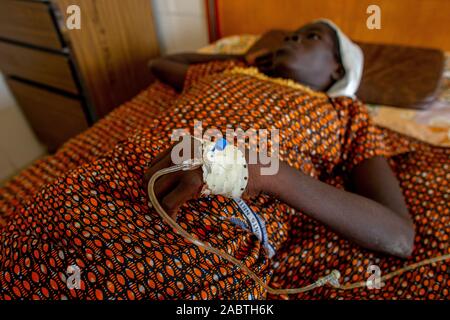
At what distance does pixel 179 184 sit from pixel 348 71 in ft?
→ 2.66

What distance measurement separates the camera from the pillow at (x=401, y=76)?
4.04 feet

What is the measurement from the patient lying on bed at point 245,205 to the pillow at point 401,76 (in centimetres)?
23

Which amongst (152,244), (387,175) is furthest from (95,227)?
(387,175)

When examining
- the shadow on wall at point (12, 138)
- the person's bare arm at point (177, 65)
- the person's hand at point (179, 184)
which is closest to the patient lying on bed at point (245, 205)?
the person's hand at point (179, 184)

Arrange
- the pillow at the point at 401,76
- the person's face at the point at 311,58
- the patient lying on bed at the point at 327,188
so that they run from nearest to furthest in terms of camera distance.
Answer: the patient lying on bed at the point at 327,188, the person's face at the point at 311,58, the pillow at the point at 401,76

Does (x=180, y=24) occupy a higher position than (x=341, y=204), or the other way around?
(x=180, y=24)

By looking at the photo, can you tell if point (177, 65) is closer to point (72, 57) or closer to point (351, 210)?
point (72, 57)

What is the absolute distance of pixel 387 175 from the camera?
85cm

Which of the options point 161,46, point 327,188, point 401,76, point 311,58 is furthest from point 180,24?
point 327,188

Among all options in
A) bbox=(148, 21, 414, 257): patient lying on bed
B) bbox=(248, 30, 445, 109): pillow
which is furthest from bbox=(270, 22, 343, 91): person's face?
bbox=(248, 30, 445, 109): pillow

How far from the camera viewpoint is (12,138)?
207 cm

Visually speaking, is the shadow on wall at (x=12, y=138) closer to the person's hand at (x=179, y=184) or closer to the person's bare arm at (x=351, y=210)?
the person's hand at (x=179, y=184)

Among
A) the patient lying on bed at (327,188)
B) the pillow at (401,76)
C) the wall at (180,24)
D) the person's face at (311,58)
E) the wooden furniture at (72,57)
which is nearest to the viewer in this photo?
the patient lying on bed at (327,188)

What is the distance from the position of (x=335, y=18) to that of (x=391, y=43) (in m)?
0.31
